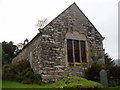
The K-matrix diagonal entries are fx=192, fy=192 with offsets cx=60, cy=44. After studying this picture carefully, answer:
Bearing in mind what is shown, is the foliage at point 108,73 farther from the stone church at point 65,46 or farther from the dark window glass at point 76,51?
the dark window glass at point 76,51

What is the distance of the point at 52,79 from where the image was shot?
16.4 metres

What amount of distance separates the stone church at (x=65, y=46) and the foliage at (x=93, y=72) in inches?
25.0

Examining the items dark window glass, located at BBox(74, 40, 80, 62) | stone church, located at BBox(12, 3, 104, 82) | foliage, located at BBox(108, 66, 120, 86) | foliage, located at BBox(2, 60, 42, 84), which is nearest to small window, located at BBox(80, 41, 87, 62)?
stone church, located at BBox(12, 3, 104, 82)

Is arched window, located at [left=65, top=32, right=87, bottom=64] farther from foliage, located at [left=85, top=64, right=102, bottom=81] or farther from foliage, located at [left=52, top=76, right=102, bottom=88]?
foliage, located at [left=52, top=76, right=102, bottom=88]

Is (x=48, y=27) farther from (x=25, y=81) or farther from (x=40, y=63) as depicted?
(x=25, y=81)

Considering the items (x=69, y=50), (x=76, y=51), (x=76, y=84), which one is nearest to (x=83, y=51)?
(x=76, y=51)

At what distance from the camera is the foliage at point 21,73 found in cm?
1597

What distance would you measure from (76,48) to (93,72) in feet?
9.33

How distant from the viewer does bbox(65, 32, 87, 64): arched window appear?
18070mm

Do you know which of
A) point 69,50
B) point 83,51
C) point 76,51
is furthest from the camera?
point 83,51

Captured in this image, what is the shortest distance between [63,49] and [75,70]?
2258 mm

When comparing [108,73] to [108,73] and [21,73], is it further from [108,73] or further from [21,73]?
[21,73]

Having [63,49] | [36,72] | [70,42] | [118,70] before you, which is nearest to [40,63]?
[36,72]

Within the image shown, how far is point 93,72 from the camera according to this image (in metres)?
17.4
